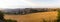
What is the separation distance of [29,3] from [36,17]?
161 millimetres

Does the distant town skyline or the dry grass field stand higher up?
the distant town skyline

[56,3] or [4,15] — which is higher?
[56,3]

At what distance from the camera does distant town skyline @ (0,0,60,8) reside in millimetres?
1052

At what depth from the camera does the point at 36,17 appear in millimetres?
1048

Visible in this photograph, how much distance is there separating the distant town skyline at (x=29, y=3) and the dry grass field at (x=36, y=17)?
8 cm

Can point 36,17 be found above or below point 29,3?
below

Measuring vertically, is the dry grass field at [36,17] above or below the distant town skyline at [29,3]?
below

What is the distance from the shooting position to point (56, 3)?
1.07m

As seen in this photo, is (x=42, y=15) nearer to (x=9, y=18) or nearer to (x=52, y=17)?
(x=52, y=17)

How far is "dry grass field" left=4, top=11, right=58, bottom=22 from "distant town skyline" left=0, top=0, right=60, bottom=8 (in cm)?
8

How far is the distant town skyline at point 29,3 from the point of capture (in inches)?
41.4

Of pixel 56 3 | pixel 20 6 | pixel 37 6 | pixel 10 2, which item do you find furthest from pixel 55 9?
pixel 10 2

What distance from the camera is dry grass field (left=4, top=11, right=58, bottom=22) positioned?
104 cm

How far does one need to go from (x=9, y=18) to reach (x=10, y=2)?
0.16m
